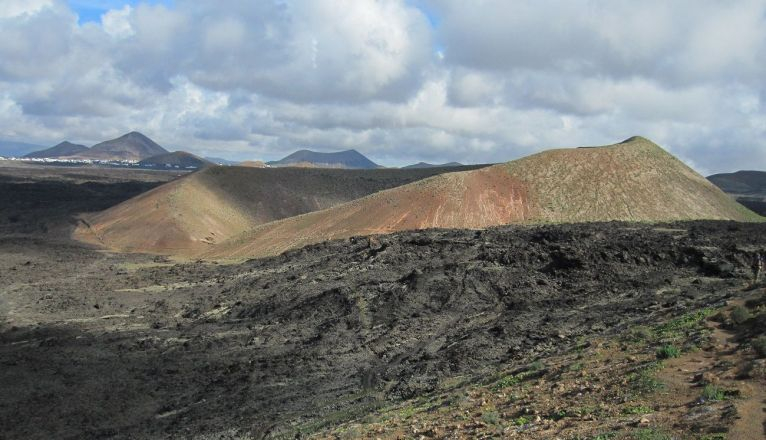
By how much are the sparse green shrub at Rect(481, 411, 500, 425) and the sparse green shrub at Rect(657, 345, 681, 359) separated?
4.36m

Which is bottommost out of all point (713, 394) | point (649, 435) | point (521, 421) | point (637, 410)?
point (521, 421)

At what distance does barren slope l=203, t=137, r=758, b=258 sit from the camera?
5184 cm

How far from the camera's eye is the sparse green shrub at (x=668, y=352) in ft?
47.2

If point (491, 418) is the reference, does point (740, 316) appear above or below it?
above

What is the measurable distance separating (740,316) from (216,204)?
71.2 metres

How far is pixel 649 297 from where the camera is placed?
2491 cm

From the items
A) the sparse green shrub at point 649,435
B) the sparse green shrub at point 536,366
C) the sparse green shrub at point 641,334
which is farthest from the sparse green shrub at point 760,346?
the sparse green shrub at point 536,366

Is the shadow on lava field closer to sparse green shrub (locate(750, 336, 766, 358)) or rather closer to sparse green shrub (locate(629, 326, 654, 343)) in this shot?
sparse green shrub (locate(629, 326, 654, 343))

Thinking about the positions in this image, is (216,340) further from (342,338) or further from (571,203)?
(571,203)

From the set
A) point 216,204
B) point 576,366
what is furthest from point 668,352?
point 216,204

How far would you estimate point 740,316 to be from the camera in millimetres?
15758

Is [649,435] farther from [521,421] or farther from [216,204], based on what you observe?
[216,204]

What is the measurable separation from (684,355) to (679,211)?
136ft

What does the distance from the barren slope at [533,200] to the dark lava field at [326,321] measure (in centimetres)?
693
